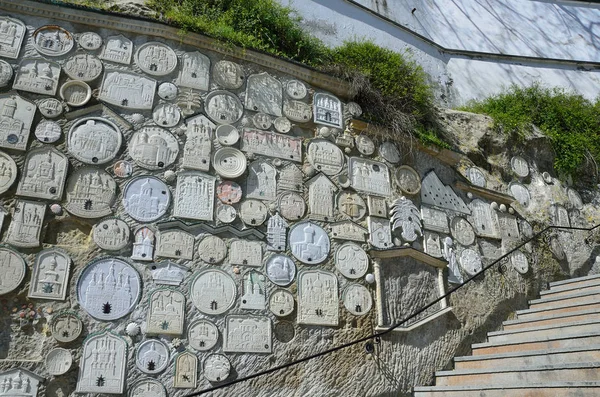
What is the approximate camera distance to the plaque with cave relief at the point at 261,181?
193 inches

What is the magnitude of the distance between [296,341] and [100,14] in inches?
139

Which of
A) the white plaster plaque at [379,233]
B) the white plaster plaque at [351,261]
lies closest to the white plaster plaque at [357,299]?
the white plaster plaque at [351,261]

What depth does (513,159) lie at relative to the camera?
7.14 metres

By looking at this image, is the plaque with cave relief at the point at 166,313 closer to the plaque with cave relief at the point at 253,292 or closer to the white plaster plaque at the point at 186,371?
the white plaster plaque at the point at 186,371

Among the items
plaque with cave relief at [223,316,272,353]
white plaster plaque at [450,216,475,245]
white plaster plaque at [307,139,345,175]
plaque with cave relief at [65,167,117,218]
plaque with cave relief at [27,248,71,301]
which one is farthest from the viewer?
white plaster plaque at [450,216,475,245]

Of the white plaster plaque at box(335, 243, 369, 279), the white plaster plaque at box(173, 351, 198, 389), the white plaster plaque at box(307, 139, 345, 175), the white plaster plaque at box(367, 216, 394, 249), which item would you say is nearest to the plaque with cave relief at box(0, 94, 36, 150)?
the white plaster plaque at box(173, 351, 198, 389)

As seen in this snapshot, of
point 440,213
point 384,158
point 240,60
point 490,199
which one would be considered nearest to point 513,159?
point 490,199

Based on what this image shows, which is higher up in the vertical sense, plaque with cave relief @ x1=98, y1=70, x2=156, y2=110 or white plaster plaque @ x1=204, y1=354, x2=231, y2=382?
plaque with cave relief @ x1=98, y1=70, x2=156, y2=110

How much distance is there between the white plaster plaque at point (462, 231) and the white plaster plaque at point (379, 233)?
3.22 ft

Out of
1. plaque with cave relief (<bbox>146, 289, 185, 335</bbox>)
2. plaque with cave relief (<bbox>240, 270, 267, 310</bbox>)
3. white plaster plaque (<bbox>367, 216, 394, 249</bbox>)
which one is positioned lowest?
plaque with cave relief (<bbox>146, 289, 185, 335</bbox>)

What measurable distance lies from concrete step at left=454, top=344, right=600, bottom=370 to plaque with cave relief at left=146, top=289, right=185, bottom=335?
2709 millimetres

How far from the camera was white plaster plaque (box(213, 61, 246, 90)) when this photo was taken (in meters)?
5.22

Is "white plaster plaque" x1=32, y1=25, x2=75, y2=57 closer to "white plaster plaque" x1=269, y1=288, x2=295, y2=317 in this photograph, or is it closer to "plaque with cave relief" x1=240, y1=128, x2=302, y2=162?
"plaque with cave relief" x1=240, y1=128, x2=302, y2=162

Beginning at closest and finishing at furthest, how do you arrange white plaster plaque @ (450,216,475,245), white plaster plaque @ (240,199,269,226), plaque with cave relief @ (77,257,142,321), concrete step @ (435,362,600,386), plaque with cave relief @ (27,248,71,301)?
concrete step @ (435,362,600,386), plaque with cave relief @ (27,248,71,301), plaque with cave relief @ (77,257,142,321), white plaster plaque @ (240,199,269,226), white plaster plaque @ (450,216,475,245)
